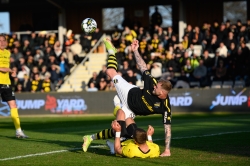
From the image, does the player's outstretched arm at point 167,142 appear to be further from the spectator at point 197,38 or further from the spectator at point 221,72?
the spectator at point 197,38

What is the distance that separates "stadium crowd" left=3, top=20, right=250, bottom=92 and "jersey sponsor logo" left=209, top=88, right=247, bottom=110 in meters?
1.71

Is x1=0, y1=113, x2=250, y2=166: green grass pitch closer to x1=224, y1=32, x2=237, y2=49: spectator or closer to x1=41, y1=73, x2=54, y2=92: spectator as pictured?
x1=224, y1=32, x2=237, y2=49: spectator

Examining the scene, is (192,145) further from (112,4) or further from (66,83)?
(112,4)

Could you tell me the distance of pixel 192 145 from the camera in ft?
41.8

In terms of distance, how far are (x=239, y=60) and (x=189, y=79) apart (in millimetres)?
2468

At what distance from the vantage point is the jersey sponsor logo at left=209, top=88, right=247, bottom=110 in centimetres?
A: 2648

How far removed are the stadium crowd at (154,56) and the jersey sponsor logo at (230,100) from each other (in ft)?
5.60

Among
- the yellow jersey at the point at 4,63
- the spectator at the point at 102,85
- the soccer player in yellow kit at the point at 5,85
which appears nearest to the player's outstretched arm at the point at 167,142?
the soccer player in yellow kit at the point at 5,85

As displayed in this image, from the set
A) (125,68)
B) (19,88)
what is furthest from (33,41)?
(125,68)

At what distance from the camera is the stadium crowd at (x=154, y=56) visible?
28922 millimetres

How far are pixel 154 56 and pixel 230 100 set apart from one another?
18.6 feet

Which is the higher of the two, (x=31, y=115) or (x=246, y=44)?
(x=246, y=44)

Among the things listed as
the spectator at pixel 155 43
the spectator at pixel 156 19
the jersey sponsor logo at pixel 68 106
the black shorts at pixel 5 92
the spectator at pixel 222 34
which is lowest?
the jersey sponsor logo at pixel 68 106

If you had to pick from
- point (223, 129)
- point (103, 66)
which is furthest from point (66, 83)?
point (223, 129)
